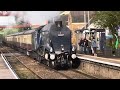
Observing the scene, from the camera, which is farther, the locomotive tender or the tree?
the tree

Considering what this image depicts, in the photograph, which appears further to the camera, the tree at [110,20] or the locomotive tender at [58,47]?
the tree at [110,20]

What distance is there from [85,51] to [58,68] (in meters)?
6.53

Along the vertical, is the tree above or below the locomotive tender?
above

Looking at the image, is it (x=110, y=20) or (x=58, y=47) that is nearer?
(x=58, y=47)

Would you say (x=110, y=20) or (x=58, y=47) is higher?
(x=110, y=20)

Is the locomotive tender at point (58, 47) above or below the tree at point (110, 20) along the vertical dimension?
below
